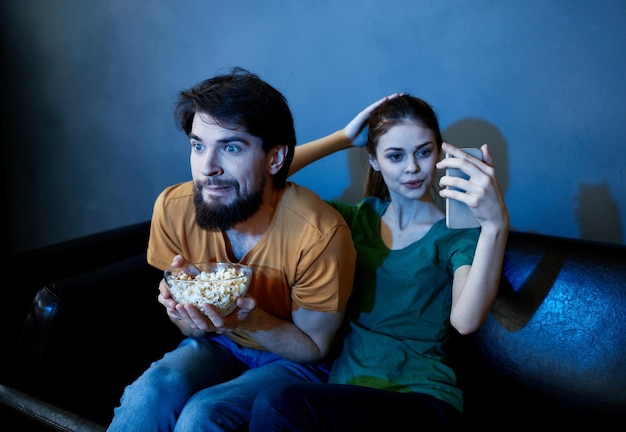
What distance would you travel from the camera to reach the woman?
1.01 meters

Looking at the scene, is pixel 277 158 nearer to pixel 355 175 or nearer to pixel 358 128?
pixel 358 128

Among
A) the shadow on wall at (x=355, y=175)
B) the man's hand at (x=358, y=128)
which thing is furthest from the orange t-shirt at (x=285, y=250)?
the shadow on wall at (x=355, y=175)

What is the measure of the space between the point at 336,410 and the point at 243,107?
65cm

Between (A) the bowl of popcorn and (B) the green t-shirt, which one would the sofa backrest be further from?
(A) the bowl of popcorn

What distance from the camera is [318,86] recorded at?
6.21ft

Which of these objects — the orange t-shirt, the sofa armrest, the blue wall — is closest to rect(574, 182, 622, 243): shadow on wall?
the blue wall

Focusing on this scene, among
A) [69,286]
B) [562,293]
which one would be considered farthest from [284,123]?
[562,293]

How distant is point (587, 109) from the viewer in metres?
1.52

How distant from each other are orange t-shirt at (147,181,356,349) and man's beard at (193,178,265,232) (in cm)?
7

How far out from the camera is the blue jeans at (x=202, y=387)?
3.56 ft

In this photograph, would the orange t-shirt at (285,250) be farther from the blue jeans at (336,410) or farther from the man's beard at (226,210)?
the blue jeans at (336,410)

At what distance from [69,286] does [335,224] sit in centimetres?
68

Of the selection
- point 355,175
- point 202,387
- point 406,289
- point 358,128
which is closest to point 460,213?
point 406,289

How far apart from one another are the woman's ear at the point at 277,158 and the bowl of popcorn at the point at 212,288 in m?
0.26
